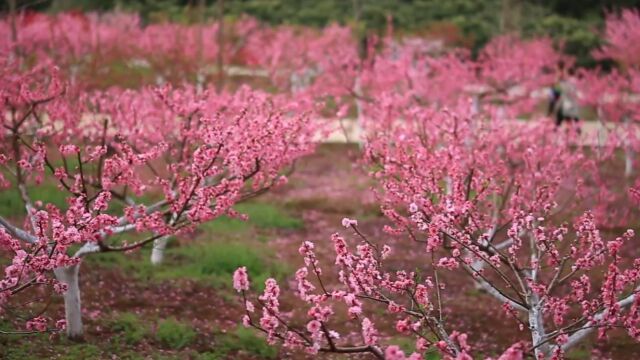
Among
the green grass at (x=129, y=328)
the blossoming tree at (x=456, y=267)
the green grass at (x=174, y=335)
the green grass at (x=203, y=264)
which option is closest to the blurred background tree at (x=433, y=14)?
the blossoming tree at (x=456, y=267)

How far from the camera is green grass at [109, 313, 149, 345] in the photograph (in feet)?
25.9

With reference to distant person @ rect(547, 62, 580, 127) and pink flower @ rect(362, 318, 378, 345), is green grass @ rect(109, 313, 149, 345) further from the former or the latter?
distant person @ rect(547, 62, 580, 127)

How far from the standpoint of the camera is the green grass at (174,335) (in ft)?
25.8

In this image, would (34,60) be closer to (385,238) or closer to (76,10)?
(76,10)

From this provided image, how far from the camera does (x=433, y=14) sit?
31.4 m

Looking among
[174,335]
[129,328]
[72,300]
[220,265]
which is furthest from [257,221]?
[72,300]

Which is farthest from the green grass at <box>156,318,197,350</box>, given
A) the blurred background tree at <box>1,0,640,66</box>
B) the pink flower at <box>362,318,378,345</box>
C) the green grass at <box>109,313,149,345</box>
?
the blurred background tree at <box>1,0,640,66</box>

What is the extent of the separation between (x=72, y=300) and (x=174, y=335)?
3.67ft

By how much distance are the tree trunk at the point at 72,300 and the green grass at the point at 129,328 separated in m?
0.49

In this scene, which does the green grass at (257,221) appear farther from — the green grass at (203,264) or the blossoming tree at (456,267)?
the blossoming tree at (456,267)

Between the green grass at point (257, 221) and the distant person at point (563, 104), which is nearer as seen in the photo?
the green grass at point (257, 221)

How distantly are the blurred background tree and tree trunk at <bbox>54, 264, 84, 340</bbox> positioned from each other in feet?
72.2

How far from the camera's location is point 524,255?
12.0 m

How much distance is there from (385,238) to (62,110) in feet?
18.9
